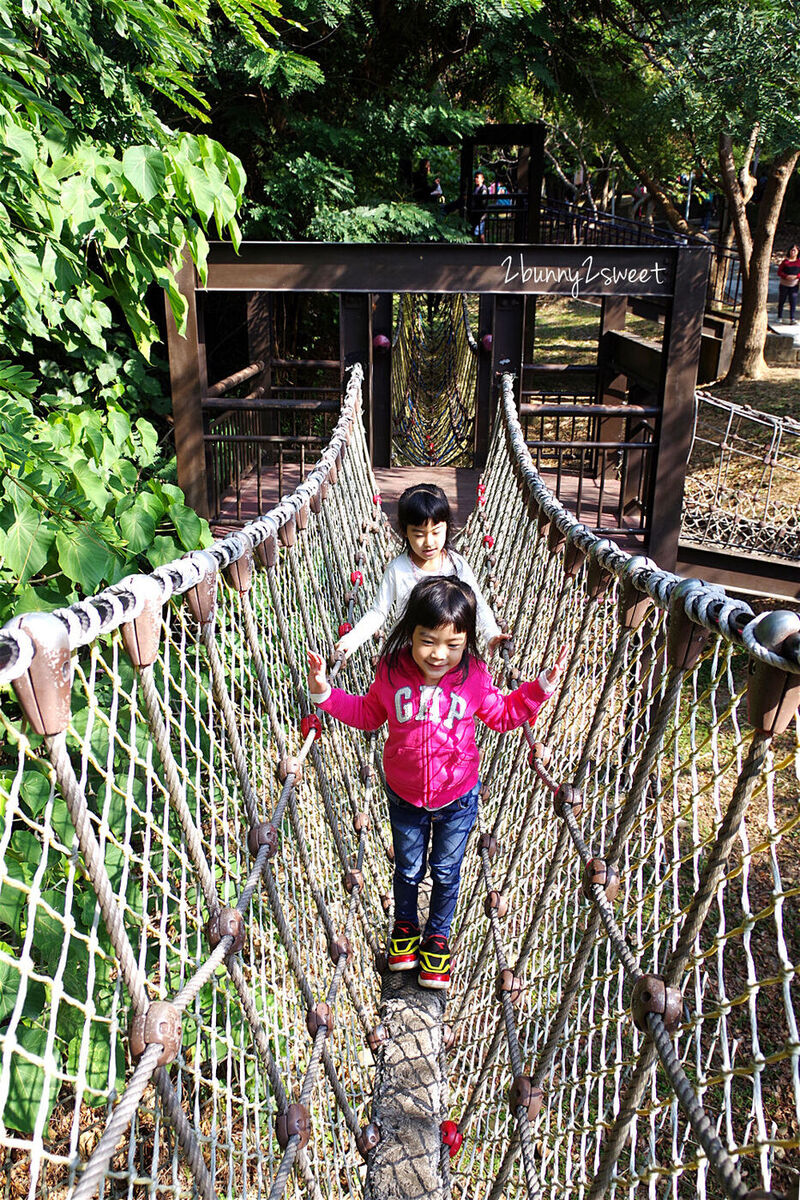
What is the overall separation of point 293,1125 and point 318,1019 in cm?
23

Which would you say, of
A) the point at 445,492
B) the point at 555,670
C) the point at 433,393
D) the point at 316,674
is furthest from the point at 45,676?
the point at 433,393

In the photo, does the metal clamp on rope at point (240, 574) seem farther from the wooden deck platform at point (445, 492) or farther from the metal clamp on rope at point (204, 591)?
the wooden deck platform at point (445, 492)

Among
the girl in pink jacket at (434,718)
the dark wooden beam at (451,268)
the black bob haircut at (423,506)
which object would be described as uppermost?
the dark wooden beam at (451,268)

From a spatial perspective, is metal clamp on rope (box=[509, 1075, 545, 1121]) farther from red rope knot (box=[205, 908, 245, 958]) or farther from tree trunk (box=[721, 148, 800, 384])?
tree trunk (box=[721, 148, 800, 384])

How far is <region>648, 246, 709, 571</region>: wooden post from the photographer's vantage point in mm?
4332

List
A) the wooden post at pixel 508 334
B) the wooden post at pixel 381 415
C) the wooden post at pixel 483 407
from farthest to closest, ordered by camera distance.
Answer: the wooden post at pixel 483 407, the wooden post at pixel 381 415, the wooden post at pixel 508 334

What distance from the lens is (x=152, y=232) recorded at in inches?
83.5

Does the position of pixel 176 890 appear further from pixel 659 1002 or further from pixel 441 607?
pixel 659 1002

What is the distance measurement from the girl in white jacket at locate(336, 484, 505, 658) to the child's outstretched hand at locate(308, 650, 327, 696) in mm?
231

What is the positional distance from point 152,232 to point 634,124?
712 cm

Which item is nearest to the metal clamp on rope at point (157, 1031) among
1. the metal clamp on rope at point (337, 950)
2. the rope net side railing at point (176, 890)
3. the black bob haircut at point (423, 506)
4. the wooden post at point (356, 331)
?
the rope net side railing at point (176, 890)

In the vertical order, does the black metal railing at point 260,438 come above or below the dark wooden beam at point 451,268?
below

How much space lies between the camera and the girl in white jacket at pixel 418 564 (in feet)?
7.27

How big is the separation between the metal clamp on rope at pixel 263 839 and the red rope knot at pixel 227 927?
212 millimetres
